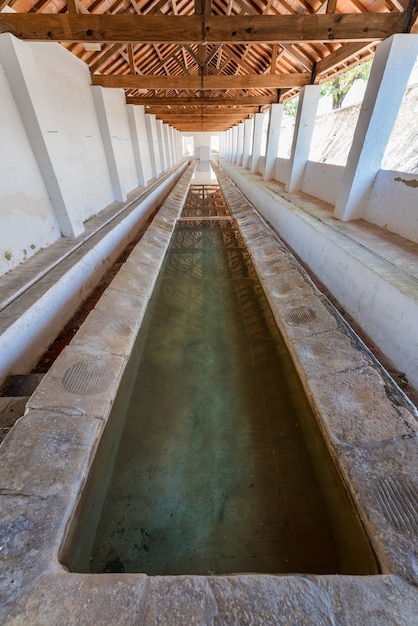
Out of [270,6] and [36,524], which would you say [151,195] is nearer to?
[270,6]

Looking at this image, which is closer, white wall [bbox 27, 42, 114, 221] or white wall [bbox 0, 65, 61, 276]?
white wall [bbox 0, 65, 61, 276]

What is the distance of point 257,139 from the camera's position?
13.9 meters

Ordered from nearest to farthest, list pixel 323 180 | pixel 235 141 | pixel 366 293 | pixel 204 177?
1. pixel 366 293
2. pixel 323 180
3. pixel 204 177
4. pixel 235 141

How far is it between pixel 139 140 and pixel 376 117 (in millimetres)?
9043

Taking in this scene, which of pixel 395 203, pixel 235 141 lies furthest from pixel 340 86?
pixel 395 203

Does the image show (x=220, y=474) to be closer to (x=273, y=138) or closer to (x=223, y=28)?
(x=223, y=28)

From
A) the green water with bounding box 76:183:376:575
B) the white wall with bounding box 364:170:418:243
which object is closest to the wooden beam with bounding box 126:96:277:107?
the white wall with bounding box 364:170:418:243

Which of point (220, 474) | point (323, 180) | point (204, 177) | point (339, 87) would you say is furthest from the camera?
point (339, 87)

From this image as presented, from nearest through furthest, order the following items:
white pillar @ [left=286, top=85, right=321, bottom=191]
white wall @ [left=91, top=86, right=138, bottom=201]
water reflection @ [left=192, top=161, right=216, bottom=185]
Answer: white wall @ [left=91, top=86, right=138, bottom=201], white pillar @ [left=286, top=85, right=321, bottom=191], water reflection @ [left=192, top=161, right=216, bottom=185]

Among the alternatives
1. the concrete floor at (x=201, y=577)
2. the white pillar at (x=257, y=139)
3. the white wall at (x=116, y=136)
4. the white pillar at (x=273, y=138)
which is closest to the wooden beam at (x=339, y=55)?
the white pillar at (x=273, y=138)

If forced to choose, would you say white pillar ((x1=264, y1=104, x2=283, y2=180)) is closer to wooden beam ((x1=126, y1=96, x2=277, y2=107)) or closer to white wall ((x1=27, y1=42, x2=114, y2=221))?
wooden beam ((x1=126, y1=96, x2=277, y2=107))

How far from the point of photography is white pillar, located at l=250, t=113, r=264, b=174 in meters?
13.5

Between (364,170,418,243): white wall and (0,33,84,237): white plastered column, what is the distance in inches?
218

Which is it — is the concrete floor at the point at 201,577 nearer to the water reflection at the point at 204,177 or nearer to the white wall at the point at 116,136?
the white wall at the point at 116,136
